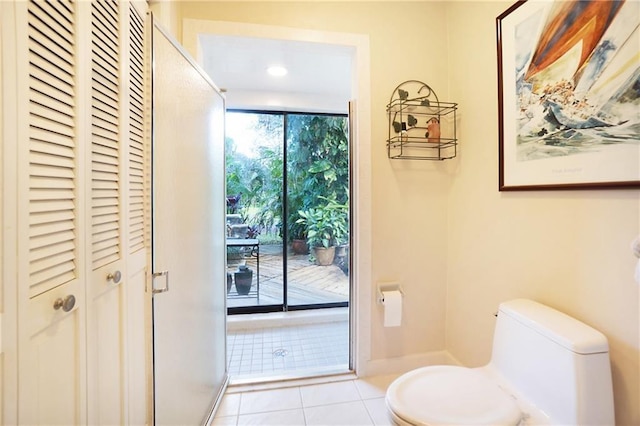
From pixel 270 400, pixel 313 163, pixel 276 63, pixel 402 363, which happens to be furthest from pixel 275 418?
pixel 276 63

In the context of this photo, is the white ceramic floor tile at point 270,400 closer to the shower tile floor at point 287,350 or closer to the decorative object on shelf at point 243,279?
the shower tile floor at point 287,350

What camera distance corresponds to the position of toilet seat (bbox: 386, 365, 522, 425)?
0.97m

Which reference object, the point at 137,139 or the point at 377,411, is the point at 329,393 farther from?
the point at 137,139

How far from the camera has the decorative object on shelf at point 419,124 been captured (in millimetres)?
1779

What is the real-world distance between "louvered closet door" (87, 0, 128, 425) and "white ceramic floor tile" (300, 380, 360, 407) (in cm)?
106

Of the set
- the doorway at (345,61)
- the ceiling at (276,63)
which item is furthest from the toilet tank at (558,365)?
the ceiling at (276,63)

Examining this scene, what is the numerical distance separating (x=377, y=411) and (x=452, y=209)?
52.4 inches

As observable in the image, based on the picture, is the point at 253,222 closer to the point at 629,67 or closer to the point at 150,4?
the point at 150,4

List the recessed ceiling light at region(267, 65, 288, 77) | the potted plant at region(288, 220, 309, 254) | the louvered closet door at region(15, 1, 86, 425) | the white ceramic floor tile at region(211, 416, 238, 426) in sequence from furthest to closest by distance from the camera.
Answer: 1. the potted plant at region(288, 220, 309, 254)
2. the recessed ceiling light at region(267, 65, 288, 77)
3. the white ceramic floor tile at region(211, 416, 238, 426)
4. the louvered closet door at region(15, 1, 86, 425)

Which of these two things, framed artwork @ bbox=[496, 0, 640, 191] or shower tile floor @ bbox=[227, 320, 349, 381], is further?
shower tile floor @ bbox=[227, 320, 349, 381]

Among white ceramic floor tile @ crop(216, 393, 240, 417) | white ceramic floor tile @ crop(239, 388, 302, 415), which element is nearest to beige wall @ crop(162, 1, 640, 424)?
white ceramic floor tile @ crop(239, 388, 302, 415)

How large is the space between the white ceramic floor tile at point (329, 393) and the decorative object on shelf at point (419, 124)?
1527 mm

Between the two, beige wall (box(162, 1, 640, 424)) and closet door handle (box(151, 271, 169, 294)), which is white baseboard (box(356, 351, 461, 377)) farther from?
closet door handle (box(151, 271, 169, 294))

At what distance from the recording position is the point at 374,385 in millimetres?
1780
